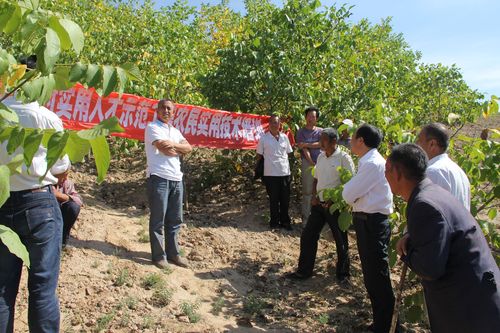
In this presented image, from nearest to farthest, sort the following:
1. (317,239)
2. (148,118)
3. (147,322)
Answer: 1. (147,322)
2. (317,239)
3. (148,118)

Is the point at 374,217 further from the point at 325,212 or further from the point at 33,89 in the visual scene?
the point at 33,89

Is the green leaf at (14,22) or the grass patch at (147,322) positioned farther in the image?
the grass patch at (147,322)

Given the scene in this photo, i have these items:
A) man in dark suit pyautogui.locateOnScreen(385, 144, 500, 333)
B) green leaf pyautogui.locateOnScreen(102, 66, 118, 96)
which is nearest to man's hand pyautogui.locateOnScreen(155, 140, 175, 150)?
man in dark suit pyautogui.locateOnScreen(385, 144, 500, 333)

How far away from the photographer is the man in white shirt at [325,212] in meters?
5.46

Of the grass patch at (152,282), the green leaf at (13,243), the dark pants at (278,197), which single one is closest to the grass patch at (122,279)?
the grass patch at (152,282)

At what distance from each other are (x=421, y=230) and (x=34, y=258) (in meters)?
2.17

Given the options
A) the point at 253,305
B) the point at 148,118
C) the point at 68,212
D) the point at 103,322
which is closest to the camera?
the point at 103,322

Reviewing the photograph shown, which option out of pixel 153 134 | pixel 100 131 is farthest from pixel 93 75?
pixel 153 134

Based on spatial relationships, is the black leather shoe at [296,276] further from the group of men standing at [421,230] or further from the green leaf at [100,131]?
the green leaf at [100,131]

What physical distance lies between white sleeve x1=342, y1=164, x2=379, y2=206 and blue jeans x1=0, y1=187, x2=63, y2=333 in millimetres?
2477

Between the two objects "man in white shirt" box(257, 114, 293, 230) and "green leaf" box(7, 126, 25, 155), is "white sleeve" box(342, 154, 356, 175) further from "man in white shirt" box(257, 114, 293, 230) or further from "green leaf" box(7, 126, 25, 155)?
"green leaf" box(7, 126, 25, 155)

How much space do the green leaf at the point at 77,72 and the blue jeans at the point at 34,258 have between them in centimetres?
163

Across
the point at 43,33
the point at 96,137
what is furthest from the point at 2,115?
the point at 96,137

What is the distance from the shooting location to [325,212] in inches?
216
